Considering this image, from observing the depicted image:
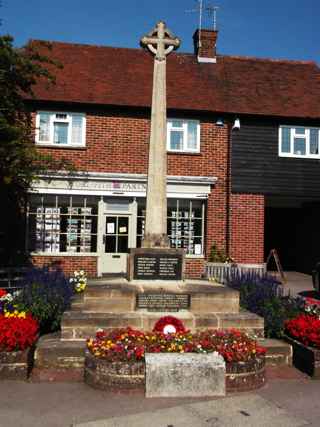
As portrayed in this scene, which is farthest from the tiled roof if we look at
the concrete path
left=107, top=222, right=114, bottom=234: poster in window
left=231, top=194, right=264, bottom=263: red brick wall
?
the concrete path

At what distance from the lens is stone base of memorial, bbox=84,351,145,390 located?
5.29 metres

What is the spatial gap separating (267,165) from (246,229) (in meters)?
2.59

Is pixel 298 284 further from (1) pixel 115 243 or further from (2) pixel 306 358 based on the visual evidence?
(2) pixel 306 358

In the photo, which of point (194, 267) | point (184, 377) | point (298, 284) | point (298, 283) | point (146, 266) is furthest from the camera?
point (298, 283)

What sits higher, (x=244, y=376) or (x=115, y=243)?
(x=115, y=243)

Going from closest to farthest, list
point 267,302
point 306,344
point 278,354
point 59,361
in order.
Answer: point 59,361 < point 306,344 < point 278,354 < point 267,302

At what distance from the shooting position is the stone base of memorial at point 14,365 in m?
5.61

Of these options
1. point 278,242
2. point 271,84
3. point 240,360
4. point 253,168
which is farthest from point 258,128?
point 240,360

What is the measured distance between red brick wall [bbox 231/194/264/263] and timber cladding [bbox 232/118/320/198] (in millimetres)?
536

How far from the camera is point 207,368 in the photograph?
17.3 feet

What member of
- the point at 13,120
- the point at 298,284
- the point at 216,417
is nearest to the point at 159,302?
the point at 216,417

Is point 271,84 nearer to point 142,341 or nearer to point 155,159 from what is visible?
point 155,159

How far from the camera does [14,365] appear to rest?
18.5 ft

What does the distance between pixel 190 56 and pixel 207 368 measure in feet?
52.5
